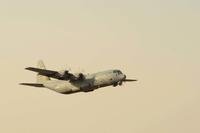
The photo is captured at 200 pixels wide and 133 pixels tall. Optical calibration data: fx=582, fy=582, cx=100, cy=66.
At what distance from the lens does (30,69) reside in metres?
102

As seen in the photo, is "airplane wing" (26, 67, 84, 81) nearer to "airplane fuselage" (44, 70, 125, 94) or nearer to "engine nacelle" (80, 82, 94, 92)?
"airplane fuselage" (44, 70, 125, 94)

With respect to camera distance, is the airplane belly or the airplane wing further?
the airplane belly

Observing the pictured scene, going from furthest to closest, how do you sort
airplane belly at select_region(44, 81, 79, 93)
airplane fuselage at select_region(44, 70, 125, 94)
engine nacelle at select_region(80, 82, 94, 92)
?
airplane belly at select_region(44, 81, 79, 93) → engine nacelle at select_region(80, 82, 94, 92) → airplane fuselage at select_region(44, 70, 125, 94)

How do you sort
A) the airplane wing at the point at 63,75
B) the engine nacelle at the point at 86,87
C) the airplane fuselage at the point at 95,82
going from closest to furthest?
the airplane fuselage at the point at 95,82 → the engine nacelle at the point at 86,87 → the airplane wing at the point at 63,75

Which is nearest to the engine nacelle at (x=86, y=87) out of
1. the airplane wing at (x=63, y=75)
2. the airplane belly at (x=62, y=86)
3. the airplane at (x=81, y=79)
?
the airplane at (x=81, y=79)

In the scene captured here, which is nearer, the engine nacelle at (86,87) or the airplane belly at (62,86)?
the engine nacelle at (86,87)

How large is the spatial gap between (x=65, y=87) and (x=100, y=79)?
799 centimetres

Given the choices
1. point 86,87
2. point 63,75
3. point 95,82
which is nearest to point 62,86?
point 63,75

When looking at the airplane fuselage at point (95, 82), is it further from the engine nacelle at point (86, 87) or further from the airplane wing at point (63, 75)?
the airplane wing at point (63, 75)

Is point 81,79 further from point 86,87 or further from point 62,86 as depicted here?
point 62,86

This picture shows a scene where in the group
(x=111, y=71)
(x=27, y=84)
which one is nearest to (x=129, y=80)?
(x=111, y=71)

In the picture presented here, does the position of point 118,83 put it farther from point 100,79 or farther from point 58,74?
point 58,74

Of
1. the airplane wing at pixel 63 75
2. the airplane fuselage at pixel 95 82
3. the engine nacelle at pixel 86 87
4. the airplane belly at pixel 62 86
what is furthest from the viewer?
the airplane belly at pixel 62 86

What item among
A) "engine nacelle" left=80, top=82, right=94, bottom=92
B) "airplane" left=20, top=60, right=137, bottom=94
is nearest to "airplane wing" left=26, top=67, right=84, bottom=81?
"airplane" left=20, top=60, right=137, bottom=94
